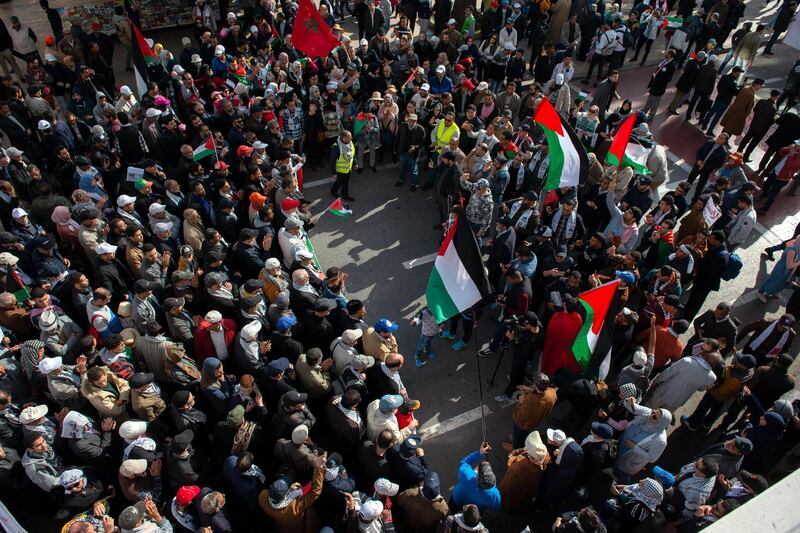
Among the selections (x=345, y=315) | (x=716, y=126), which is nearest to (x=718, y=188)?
(x=716, y=126)

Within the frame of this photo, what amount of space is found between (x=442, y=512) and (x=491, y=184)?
616 cm

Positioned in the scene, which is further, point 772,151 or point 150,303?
point 772,151

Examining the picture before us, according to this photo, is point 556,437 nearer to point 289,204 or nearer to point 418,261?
point 418,261

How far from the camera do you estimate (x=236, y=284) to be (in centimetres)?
812

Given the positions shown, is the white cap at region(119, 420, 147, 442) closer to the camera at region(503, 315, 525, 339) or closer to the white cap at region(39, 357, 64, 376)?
the white cap at region(39, 357, 64, 376)

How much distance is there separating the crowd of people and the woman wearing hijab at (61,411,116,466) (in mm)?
29

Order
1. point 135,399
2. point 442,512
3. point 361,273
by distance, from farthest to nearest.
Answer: point 361,273
point 135,399
point 442,512

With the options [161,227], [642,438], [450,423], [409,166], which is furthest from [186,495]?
[409,166]

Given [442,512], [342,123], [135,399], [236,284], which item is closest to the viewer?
[442,512]

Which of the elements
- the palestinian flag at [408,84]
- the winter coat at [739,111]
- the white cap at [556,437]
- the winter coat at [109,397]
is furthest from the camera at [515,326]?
the winter coat at [739,111]

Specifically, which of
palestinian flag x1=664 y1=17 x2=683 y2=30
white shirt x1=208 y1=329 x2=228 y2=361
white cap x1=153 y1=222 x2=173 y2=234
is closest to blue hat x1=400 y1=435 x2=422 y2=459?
white shirt x1=208 y1=329 x2=228 y2=361

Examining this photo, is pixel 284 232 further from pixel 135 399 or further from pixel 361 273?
pixel 135 399

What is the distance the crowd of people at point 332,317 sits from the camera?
5.75m

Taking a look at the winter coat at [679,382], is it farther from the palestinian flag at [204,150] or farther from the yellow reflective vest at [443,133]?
the palestinian flag at [204,150]
